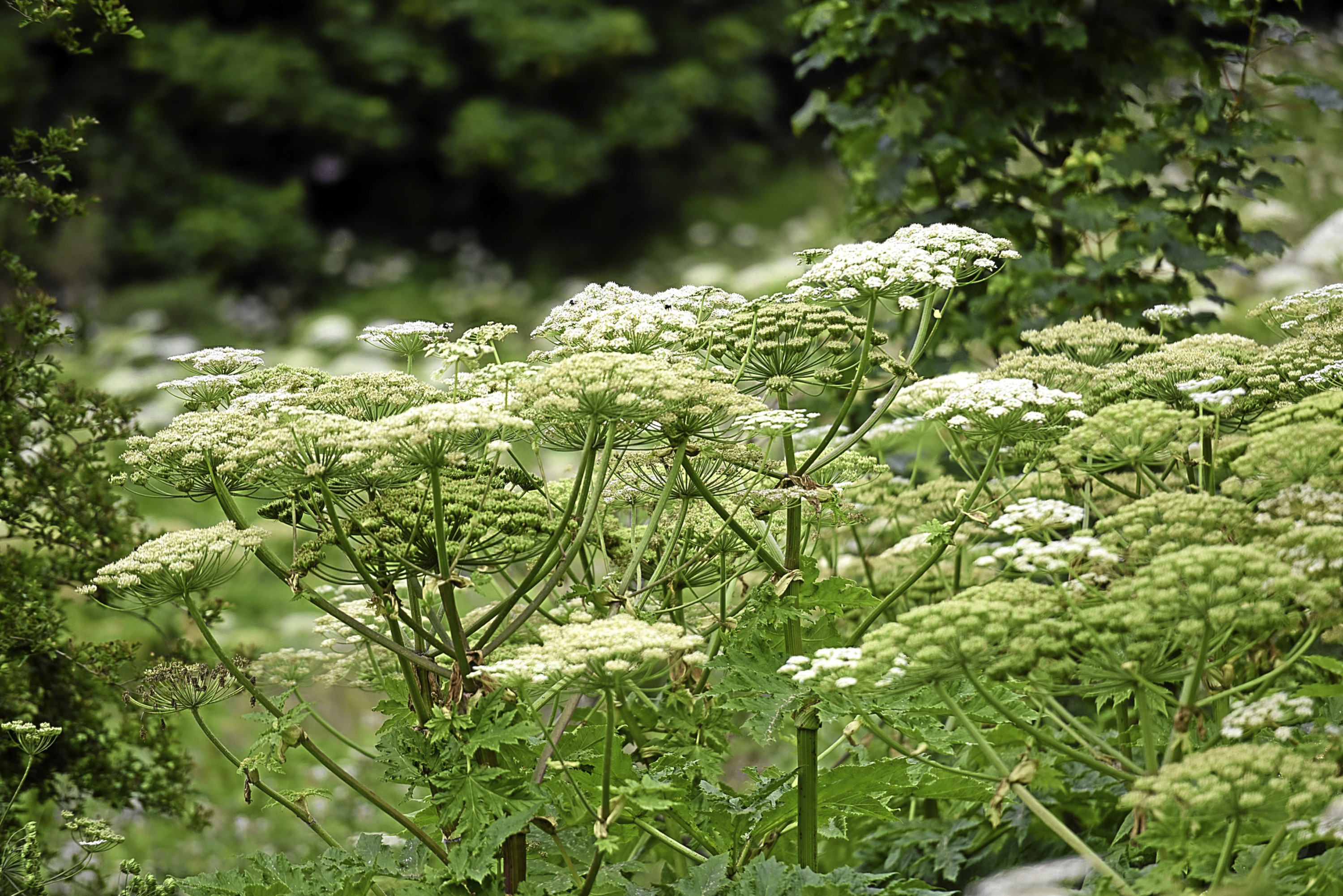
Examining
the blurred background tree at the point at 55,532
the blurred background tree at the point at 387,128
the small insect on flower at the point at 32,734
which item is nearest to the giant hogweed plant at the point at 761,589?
the small insect on flower at the point at 32,734

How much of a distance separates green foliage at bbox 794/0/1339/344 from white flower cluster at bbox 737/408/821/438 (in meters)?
3.14

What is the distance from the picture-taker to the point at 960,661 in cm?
238

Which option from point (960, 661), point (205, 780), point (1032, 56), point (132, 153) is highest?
point (132, 153)

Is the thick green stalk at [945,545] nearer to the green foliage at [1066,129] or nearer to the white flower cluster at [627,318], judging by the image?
the white flower cluster at [627,318]

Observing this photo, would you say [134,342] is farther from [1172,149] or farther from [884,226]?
[1172,149]

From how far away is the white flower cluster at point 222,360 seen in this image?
3361 millimetres

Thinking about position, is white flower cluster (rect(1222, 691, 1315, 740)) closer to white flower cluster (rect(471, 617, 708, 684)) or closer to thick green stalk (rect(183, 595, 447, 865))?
white flower cluster (rect(471, 617, 708, 684))

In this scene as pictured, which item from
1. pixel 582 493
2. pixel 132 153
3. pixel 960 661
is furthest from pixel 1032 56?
pixel 132 153

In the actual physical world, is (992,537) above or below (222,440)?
below

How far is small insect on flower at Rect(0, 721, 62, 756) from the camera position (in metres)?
3.30

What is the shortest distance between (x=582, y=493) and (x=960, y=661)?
3.98 feet

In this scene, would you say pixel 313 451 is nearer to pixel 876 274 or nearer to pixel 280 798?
pixel 280 798

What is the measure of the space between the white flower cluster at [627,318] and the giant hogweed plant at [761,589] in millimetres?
16

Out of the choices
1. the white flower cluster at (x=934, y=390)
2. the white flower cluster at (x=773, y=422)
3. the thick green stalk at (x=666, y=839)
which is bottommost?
the thick green stalk at (x=666, y=839)
